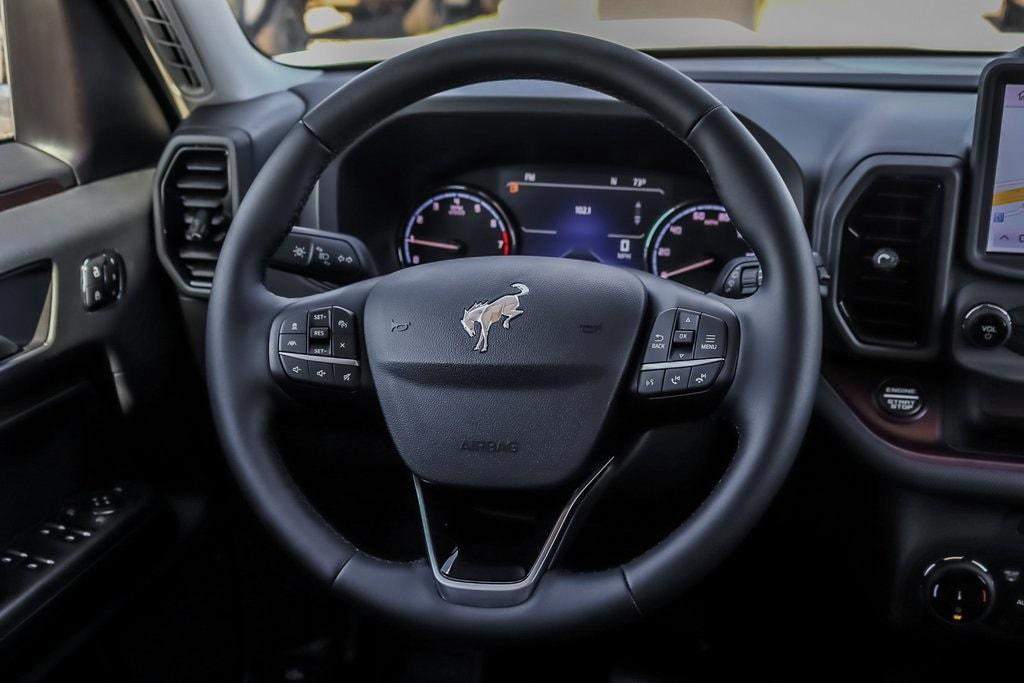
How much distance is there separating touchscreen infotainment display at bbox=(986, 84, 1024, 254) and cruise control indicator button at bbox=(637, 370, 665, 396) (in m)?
0.56

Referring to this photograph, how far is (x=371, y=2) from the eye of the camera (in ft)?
6.19

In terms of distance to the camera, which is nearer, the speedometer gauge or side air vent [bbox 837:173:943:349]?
side air vent [bbox 837:173:943:349]

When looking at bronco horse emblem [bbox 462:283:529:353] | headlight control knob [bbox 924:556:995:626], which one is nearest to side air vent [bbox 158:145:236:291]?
bronco horse emblem [bbox 462:283:529:353]

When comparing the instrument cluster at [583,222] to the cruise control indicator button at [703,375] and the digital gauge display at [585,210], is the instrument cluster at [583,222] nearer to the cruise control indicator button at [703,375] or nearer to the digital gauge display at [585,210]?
the digital gauge display at [585,210]

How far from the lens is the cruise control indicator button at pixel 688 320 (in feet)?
3.44

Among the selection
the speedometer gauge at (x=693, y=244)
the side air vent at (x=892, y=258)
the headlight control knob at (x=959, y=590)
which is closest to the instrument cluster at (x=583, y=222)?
the speedometer gauge at (x=693, y=244)

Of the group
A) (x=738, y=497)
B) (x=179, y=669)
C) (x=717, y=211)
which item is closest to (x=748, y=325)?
(x=738, y=497)

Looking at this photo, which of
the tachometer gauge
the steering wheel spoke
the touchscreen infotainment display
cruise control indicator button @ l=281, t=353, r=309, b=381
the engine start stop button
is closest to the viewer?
the steering wheel spoke

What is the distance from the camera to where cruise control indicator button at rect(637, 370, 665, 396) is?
1.04 m

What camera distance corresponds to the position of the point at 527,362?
1043 millimetres

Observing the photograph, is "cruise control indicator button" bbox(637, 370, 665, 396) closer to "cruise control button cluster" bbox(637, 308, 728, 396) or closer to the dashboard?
"cruise control button cluster" bbox(637, 308, 728, 396)

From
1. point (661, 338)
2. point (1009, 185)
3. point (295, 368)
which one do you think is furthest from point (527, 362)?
point (1009, 185)

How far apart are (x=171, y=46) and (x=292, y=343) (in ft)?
2.70

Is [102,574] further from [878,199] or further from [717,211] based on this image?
[878,199]
